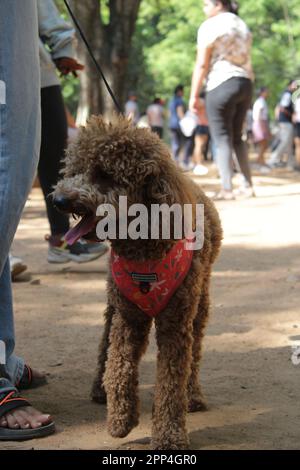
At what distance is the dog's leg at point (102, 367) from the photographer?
394 cm

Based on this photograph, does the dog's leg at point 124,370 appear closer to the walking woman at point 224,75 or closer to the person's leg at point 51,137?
the person's leg at point 51,137

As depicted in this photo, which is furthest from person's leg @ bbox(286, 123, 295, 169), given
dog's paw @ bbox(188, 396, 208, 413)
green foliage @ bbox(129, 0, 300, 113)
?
dog's paw @ bbox(188, 396, 208, 413)

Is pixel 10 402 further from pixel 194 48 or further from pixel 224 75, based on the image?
pixel 194 48

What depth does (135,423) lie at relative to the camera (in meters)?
3.48

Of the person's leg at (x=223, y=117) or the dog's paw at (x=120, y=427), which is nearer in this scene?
the dog's paw at (x=120, y=427)

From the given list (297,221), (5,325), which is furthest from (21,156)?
(297,221)

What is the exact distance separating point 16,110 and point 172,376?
1206mm

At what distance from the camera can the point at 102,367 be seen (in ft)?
13.0

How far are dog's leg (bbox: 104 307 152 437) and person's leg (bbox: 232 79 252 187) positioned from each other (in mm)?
7624

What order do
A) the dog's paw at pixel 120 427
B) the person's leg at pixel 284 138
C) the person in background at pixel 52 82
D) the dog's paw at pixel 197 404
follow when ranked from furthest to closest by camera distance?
the person's leg at pixel 284 138
the person in background at pixel 52 82
the dog's paw at pixel 197 404
the dog's paw at pixel 120 427

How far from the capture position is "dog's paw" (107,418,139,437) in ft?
11.2

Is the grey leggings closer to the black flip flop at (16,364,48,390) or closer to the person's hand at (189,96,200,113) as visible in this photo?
the person's hand at (189,96,200,113)

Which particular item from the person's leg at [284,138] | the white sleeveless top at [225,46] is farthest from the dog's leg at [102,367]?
the person's leg at [284,138]

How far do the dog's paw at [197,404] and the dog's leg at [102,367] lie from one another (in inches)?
15.9
